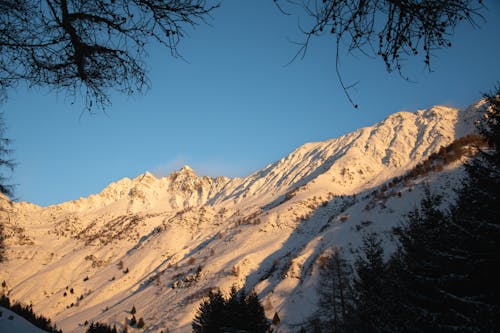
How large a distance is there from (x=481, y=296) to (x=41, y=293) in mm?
78812

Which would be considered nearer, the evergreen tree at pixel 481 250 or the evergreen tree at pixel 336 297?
the evergreen tree at pixel 481 250

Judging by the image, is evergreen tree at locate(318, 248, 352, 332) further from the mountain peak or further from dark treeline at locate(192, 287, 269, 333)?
the mountain peak

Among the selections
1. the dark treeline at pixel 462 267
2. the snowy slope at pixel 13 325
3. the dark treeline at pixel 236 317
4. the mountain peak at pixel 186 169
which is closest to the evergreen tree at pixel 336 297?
the dark treeline at pixel 236 317

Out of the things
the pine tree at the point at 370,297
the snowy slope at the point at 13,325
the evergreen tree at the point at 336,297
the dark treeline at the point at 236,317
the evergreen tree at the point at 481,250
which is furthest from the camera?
the evergreen tree at the point at 336,297

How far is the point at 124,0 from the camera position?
3193 millimetres

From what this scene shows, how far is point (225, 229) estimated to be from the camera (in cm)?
7012

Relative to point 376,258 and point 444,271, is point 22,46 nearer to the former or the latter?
point 444,271

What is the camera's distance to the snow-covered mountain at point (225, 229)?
126 ft

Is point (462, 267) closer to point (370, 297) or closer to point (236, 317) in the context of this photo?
point (370, 297)

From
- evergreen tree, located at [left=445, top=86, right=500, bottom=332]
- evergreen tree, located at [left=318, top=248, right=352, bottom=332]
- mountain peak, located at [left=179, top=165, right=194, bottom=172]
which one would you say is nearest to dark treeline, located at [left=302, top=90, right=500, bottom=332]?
evergreen tree, located at [left=445, top=86, right=500, bottom=332]

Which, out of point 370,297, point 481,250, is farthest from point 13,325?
point 481,250

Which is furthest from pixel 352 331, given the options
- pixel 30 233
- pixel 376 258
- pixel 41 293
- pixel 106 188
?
pixel 106 188

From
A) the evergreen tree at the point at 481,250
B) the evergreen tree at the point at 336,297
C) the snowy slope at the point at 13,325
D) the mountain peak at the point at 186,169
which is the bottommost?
the evergreen tree at the point at 336,297

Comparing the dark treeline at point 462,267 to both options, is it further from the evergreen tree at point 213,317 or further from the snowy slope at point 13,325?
the snowy slope at point 13,325
